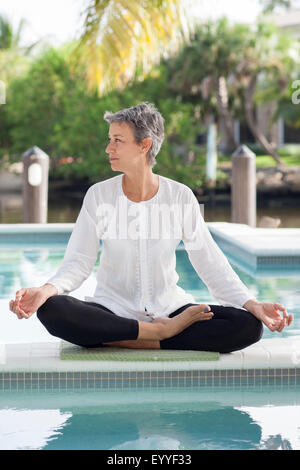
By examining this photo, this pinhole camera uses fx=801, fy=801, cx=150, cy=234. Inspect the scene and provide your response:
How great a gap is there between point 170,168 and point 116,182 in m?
18.0

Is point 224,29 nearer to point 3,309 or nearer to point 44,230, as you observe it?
point 44,230

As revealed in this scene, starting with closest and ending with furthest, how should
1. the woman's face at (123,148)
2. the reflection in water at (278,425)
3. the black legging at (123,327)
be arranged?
1. the reflection in water at (278,425)
2. the black legging at (123,327)
3. the woman's face at (123,148)

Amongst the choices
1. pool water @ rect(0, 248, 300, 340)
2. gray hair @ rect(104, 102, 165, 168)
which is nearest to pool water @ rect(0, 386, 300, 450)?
gray hair @ rect(104, 102, 165, 168)

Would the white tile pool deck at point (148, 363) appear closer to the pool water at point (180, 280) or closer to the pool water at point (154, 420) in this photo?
the pool water at point (154, 420)

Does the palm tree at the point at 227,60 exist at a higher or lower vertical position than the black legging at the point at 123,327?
higher

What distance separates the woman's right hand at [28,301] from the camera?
3.37 metres

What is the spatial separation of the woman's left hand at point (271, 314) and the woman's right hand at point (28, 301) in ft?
2.98

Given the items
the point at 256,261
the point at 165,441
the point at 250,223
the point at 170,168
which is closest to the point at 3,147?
the point at 170,168

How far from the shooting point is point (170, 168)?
21656 millimetres

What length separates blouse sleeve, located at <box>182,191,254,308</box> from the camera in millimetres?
3668

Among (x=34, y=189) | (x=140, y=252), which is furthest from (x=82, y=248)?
(x=34, y=189)

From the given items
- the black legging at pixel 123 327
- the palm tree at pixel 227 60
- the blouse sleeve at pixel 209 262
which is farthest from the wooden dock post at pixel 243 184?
the palm tree at pixel 227 60

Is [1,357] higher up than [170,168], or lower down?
lower down

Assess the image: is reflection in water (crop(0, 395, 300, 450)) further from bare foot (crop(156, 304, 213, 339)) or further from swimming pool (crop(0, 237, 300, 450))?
bare foot (crop(156, 304, 213, 339))
